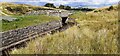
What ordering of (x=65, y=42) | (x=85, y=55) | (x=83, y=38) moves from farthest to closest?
(x=83, y=38) → (x=65, y=42) → (x=85, y=55)

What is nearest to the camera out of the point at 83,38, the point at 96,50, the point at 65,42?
the point at 96,50

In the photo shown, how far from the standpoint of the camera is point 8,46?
20.0 feet

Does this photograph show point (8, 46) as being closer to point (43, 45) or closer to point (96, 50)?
point (43, 45)

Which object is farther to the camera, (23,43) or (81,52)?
(23,43)

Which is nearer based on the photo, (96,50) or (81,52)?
(81,52)

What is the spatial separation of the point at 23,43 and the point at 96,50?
60.3 inches

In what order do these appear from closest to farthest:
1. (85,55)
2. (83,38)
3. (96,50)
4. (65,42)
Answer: (85,55) → (96,50) → (65,42) → (83,38)

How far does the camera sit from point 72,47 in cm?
614

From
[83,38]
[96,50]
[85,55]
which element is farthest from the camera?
[83,38]

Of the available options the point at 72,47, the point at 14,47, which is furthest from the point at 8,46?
the point at 72,47

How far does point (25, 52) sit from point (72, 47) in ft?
2.89

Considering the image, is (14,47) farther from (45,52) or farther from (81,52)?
(81,52)

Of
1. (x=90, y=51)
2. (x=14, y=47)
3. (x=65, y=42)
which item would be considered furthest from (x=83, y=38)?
(x=14, y=47)

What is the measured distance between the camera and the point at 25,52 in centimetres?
594
